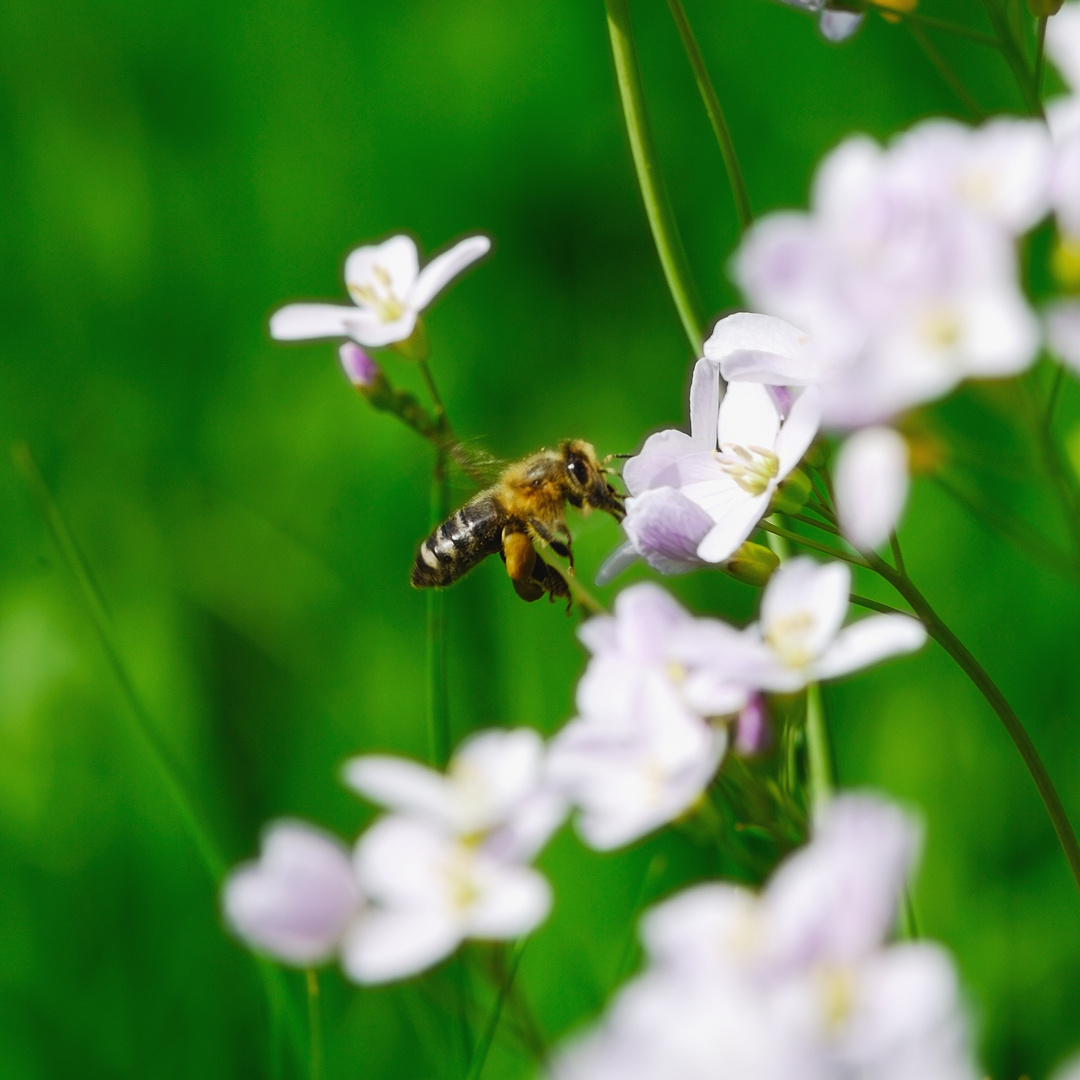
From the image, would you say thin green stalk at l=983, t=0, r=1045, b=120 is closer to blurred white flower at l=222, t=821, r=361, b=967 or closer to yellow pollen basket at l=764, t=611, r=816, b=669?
yellow pollen basket at l=764, t=611, r=816, b=669

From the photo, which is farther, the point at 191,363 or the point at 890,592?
the point at 191,363

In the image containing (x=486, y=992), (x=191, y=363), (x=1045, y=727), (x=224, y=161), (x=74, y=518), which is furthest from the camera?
(x=224, y=161)

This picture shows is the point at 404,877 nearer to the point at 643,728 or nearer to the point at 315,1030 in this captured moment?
the point at 643,728

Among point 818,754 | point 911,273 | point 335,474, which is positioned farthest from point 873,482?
point 335,474

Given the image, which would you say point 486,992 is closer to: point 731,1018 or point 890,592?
point 890,592

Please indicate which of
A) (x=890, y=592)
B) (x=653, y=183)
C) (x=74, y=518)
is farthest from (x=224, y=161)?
(x=653, y=183)

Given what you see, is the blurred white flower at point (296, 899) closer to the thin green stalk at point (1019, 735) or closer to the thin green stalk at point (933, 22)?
the thin green stalk at point (1019, 735)

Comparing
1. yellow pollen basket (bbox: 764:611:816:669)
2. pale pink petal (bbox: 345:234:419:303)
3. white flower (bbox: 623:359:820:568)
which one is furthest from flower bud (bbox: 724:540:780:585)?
pale pink petal (bbox: 345:234:419:303)

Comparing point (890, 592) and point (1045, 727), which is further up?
point (890, 592)
